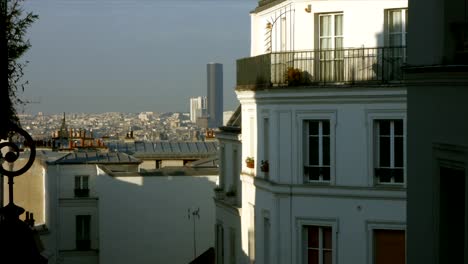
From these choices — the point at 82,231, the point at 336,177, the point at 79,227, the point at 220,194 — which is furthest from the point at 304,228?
the point at 82,231

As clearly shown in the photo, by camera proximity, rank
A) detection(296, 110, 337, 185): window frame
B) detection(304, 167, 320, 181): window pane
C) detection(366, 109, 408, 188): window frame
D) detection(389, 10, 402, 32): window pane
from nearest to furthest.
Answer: detection(366, 109, 408, 188): window frame, detection(389, 10, 402, 32): window pane, detection(296, 110, 337, 185): window frame, detection(304, 167, 320, 181): window pane

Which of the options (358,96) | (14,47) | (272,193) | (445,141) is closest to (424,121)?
(445,141)

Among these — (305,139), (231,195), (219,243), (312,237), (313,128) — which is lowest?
(219,243)

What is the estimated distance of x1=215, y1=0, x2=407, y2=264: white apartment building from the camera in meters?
22.4

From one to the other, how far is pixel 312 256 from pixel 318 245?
28cm

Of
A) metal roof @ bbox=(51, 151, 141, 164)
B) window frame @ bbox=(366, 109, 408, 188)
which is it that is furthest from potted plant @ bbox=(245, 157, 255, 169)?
metal roof @ bbox=(51, 151, 141, 164)

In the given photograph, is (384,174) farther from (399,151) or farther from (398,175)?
(399,151)

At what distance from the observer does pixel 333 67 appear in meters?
23.1

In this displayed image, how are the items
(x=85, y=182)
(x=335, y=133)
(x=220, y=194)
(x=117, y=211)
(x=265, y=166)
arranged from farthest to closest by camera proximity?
(x=85, y=182), (x=117, y=211), (x=220, y=194), (x=265, y=166), (x=335, y=133)

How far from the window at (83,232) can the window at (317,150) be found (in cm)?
2397

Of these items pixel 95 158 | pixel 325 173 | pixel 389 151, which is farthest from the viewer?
pixel 95 158

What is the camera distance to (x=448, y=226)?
34.2 ft

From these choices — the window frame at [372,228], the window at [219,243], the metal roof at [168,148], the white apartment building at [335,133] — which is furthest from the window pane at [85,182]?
the window frame at [372,228]

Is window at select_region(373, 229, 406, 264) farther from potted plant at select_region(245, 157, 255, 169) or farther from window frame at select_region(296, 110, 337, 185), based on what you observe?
potted plant at select_region(245, 157, 255, 169)
